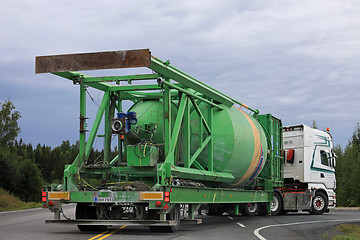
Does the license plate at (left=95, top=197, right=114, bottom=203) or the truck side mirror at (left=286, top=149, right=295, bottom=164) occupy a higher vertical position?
the truck side mirror at (left=286, top=149, right=295, bottom=164)

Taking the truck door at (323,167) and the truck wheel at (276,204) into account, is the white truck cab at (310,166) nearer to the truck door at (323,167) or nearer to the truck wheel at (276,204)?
the truck door at (323,167)

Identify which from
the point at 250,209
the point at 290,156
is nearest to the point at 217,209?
the point at 250,209

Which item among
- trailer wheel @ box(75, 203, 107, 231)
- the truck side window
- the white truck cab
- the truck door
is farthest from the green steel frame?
the truck side window

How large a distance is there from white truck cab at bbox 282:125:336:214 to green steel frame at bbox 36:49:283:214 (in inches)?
375

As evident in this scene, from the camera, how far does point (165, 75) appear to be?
1276 centimetres

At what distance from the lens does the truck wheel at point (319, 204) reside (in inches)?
979

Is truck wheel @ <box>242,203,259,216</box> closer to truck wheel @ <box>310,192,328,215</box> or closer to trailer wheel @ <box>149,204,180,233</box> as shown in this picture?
truck wheel @ <box>310,192,328,215</box>

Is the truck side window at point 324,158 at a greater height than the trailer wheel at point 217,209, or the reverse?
the truck side window at point 324,158

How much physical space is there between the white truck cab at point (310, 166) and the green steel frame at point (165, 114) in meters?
9.53

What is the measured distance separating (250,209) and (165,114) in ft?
32.0

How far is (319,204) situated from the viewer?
2511cm

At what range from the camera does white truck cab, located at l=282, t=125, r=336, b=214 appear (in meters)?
24.7

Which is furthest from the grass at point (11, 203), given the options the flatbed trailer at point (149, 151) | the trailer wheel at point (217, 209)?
the flatbed trailer at point (149, 151)

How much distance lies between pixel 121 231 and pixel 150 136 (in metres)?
2.70
